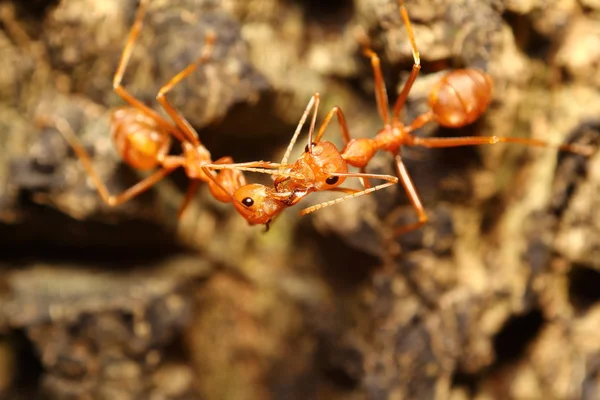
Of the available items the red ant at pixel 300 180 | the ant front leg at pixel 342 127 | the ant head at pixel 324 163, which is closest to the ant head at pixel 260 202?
the red ant at pixel 300 180

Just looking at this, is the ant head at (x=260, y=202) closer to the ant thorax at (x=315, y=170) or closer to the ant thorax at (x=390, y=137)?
the ant thorax at (x=315, y=170)

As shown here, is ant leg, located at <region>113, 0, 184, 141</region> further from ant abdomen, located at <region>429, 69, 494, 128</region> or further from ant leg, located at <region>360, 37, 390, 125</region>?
ant abdomen, located at <region>429, 69, 494, 128</region>

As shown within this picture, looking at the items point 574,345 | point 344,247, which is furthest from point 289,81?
point 574,345

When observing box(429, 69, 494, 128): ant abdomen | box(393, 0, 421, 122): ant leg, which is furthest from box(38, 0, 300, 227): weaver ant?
box(429, 69, 494, 128): ant abdomen

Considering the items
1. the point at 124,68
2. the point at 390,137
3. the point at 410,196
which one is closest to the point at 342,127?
the point at 390,137

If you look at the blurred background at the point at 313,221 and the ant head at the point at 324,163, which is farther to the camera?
the blurred background at the point at 313,221

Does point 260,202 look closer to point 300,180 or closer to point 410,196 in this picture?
point 300,180
